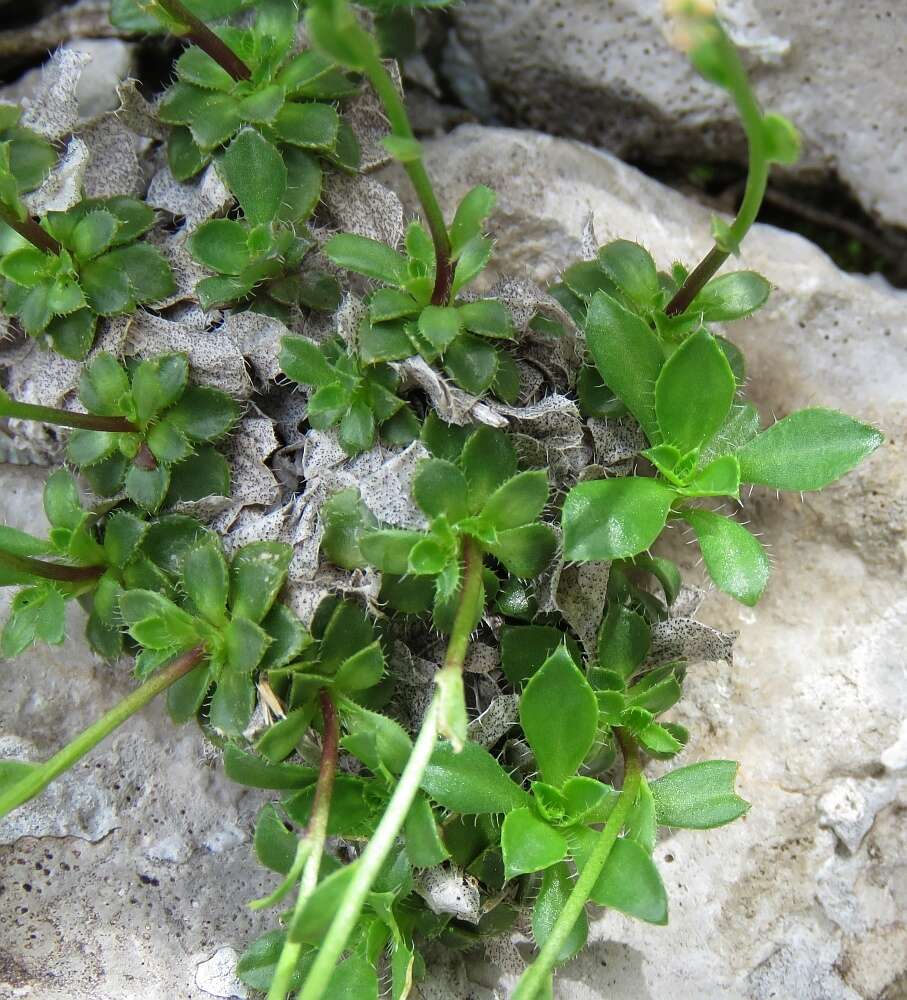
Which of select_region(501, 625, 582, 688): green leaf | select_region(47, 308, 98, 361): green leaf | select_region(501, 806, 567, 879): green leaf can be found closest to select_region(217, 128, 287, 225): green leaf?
select_region(47, 308, 98, 361): green leaf

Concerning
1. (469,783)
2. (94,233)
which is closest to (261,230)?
(94,233)

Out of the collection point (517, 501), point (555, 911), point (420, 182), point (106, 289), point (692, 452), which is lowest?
point (555, 911)

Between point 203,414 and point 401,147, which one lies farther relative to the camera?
point 203,414

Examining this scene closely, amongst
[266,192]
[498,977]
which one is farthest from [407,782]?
[266,192]

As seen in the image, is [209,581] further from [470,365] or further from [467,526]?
[470,365]

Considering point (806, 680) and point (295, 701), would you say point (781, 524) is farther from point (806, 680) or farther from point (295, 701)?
point (295, 701)

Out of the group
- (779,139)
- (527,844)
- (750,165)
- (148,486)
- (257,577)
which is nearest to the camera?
(779,139)

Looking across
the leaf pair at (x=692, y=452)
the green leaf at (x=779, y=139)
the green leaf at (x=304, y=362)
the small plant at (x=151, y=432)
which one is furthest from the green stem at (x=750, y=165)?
the small plant at (x=151, y=432)
